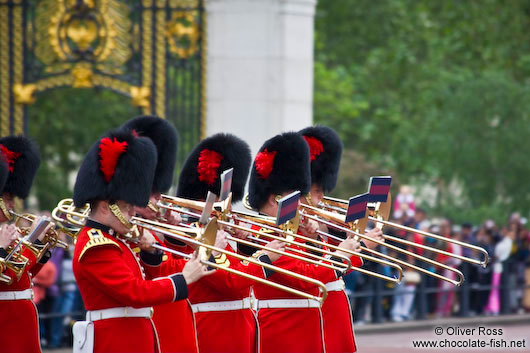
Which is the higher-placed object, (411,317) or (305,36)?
(305,36)

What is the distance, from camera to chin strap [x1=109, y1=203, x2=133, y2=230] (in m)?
5.55

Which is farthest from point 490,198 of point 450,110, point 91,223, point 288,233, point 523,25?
point 91,223

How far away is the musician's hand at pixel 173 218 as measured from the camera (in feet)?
21.9

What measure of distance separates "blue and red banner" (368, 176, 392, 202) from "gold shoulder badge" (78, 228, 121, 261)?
6.78 feet

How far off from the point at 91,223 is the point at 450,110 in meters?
13.4

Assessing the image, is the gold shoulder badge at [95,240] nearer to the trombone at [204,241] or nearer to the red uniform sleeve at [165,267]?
the trombone at [204,241]

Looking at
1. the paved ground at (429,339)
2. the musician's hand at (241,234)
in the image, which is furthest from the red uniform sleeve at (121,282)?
the paved ground at (429,339)

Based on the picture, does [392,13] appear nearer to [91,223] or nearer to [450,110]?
[450,110]

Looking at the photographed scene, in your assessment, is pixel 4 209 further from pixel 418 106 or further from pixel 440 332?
pixel 418 106

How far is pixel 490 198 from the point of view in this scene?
1803 cm

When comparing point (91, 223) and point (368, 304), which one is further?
point (368, 304)

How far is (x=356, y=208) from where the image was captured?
263 inches

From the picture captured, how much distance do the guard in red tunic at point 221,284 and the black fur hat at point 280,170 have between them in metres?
0.22

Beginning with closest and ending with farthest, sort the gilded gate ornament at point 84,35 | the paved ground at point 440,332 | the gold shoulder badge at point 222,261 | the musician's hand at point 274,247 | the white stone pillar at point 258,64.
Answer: the gold shoulder badge at point 222,261
the musician's hand at point 274,247
the paved ground at point 440,332
the white stone pillar at point 258,64
the gilded gate ornament at point 84,35
